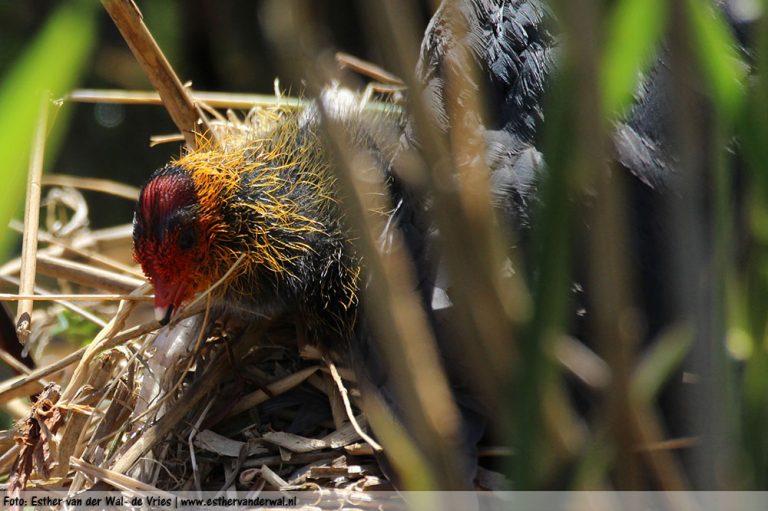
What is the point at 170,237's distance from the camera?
Answer: 1.70m

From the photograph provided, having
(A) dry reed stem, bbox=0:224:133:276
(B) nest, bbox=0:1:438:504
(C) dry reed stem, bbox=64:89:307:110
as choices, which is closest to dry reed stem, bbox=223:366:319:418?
(B) nest, bbox=0:1:438:504

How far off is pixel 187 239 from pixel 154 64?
14.4 inches

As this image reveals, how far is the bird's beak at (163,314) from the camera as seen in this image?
1.65 metres

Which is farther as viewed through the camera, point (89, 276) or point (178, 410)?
point (89, 276)

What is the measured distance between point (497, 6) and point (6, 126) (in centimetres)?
136

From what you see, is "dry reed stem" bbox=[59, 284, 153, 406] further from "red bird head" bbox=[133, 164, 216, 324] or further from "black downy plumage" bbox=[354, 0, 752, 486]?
"black downy plumage" bbox=[354, 0, 752, 486]

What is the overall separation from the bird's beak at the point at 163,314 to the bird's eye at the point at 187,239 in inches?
4.8

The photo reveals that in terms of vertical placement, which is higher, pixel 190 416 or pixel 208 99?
pixel 208 99

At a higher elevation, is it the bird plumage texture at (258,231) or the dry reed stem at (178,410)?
the bird plumage texture at (258,231)

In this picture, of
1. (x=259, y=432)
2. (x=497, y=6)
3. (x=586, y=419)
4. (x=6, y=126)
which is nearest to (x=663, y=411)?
(x=586, y=419)

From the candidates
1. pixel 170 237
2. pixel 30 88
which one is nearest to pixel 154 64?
pixel 170 237

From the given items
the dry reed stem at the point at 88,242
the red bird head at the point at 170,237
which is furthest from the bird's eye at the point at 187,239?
the dry reed stem at the point at 88,242

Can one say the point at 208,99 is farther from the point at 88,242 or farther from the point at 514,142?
the point at 514,142

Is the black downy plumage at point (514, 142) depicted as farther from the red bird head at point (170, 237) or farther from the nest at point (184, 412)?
the red bird head at point (170, 237)
